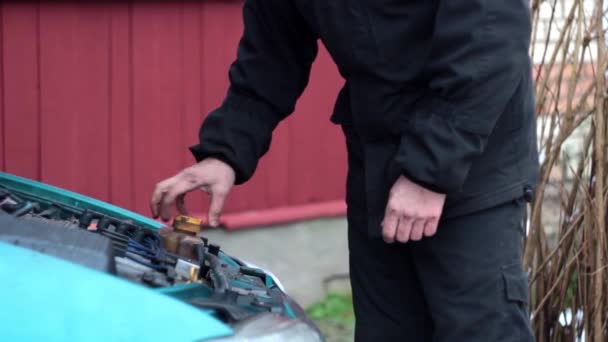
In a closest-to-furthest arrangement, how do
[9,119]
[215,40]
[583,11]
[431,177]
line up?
[431,177], [583,11], [9,119], [215,40]

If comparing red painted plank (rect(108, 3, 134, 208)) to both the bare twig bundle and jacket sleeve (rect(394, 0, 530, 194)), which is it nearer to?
the bare twig bundle

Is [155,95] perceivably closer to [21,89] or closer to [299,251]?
[21,89]

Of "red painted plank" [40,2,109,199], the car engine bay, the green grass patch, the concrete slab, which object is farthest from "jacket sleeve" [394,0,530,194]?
the green grass patch

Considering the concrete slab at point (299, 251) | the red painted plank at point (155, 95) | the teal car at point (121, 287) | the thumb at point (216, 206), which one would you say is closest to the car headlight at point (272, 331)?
the teal car at point (121, 287)

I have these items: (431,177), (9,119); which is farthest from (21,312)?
(9,119)

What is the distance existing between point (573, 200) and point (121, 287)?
218 centimetres

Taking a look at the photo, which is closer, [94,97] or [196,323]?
[196,323]

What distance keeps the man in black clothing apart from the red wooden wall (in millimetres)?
1883

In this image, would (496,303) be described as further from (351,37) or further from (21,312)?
(21,312)

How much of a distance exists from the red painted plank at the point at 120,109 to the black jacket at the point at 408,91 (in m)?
1.88

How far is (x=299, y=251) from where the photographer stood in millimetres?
5789

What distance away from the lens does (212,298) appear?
2264mm

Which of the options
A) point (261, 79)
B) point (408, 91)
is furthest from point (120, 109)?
point (408, 91)

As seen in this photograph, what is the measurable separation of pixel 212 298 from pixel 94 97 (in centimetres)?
303
